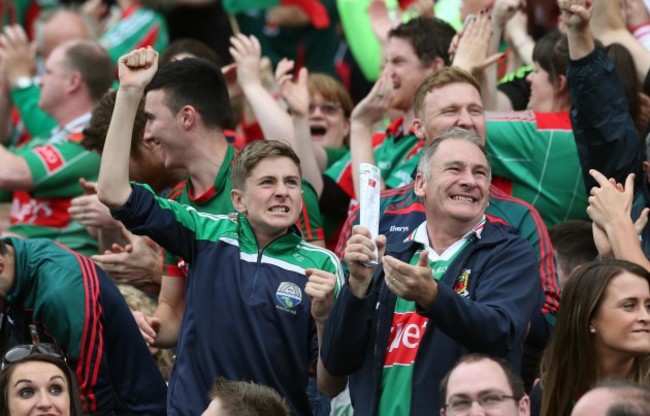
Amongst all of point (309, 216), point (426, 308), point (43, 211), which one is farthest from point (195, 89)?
point (426, 308)

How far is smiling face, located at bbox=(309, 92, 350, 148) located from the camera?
9.77 meters

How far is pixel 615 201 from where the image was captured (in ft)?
22.8

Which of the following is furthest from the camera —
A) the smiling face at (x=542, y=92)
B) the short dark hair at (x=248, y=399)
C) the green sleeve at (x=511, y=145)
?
the smiling face at (x=542, y=92)

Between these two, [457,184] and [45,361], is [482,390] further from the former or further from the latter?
[45,361]

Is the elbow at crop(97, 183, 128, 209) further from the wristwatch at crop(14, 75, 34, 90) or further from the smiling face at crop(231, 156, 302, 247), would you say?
the wristwatch at crop(14, 75, 34, 90)

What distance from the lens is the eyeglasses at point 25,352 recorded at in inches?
262

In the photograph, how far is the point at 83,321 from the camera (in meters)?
6.96

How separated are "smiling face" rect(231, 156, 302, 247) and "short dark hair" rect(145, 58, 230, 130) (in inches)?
35.8

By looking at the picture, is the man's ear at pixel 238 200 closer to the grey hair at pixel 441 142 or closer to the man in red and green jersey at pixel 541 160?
the grey hair at pixel 441 142

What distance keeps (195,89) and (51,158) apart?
1.91 meters

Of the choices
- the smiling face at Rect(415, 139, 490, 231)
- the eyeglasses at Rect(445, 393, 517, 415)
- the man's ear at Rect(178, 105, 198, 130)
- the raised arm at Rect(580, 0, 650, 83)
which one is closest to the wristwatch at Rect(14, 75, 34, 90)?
the man's ear at Rect(178, 105, 198, 130)

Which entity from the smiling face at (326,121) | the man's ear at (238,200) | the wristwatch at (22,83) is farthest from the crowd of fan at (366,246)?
the wristwatch at (22,83)

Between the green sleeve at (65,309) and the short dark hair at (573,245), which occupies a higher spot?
the short dark hair at (573,245)

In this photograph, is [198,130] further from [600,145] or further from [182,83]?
[600,145]
